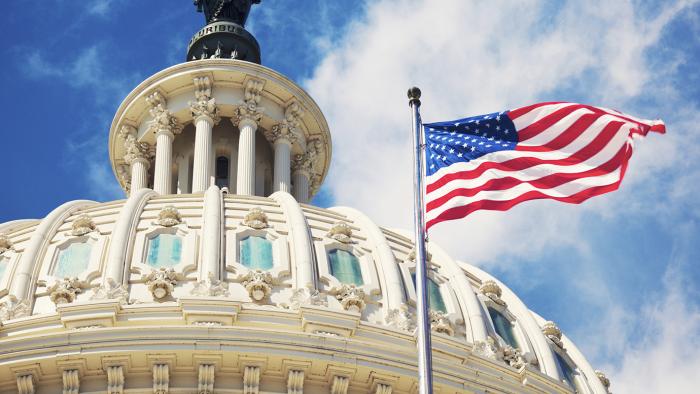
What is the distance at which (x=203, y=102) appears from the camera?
6212cm

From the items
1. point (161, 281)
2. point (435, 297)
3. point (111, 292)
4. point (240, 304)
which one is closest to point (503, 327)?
point (435, 297)

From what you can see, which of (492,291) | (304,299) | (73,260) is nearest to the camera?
(304,299)

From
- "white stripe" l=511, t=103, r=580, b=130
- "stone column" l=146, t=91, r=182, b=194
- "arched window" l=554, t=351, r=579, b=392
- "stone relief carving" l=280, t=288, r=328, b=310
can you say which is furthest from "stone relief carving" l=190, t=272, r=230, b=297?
"stone column" l=146, t=91, r=182, b=194

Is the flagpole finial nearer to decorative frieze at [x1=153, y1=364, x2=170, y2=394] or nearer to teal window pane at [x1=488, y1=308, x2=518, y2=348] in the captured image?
decorative frieze at [x1=153, y1=364, x2=170, y2=394]

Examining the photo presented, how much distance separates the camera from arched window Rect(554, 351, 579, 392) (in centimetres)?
5034

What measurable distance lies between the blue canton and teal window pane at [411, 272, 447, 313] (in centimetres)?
1266

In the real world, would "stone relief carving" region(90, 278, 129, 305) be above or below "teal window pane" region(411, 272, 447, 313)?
below

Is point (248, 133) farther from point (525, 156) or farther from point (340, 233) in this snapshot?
point (525, 156)

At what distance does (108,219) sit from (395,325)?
10.4m

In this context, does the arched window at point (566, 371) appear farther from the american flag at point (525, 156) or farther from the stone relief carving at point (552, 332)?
the american flag at point (525, 156)

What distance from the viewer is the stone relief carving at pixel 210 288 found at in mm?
45406

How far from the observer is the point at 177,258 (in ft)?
159

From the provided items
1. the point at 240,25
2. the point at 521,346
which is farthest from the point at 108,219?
the point at 240,25

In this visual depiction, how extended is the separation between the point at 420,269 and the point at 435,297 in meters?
17.2
